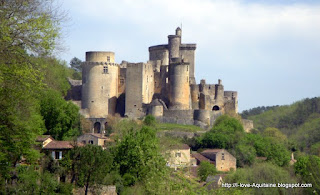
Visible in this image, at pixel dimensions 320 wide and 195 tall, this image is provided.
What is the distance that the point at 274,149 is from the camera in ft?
207

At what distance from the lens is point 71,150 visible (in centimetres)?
3872

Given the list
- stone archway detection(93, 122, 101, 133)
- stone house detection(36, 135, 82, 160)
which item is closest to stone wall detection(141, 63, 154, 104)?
stone archway detection(93, 122, 101, 133)

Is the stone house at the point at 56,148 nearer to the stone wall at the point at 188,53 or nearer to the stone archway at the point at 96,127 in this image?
the stone archway at the point at 96,127

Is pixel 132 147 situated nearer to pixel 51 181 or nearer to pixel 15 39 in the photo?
pixel 51 181

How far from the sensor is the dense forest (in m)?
21.9

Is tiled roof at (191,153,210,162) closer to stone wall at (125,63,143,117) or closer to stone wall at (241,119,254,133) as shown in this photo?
stone wall at (125,63,143,117)

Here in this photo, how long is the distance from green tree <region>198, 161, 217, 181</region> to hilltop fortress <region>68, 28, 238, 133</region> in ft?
53.6

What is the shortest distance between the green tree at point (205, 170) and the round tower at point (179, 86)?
57.2 ft

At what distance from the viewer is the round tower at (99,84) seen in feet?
231

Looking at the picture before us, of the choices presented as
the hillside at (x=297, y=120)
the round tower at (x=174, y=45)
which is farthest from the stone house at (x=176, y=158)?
the hillside at (x=297, y=120)

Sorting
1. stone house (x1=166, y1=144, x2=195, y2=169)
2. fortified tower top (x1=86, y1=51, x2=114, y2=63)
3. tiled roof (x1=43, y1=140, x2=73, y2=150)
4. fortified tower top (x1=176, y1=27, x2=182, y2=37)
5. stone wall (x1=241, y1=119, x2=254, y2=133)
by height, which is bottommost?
stone house (x1=166, y1=144, x2=195, y2=169)

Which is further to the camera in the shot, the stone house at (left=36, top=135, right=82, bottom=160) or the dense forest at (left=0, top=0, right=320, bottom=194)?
the stone house at (left=36, top=135, right=82, bottom=160)

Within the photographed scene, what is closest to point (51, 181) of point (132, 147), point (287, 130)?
point (132, 147)

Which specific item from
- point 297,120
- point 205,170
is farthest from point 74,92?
point 297,120
